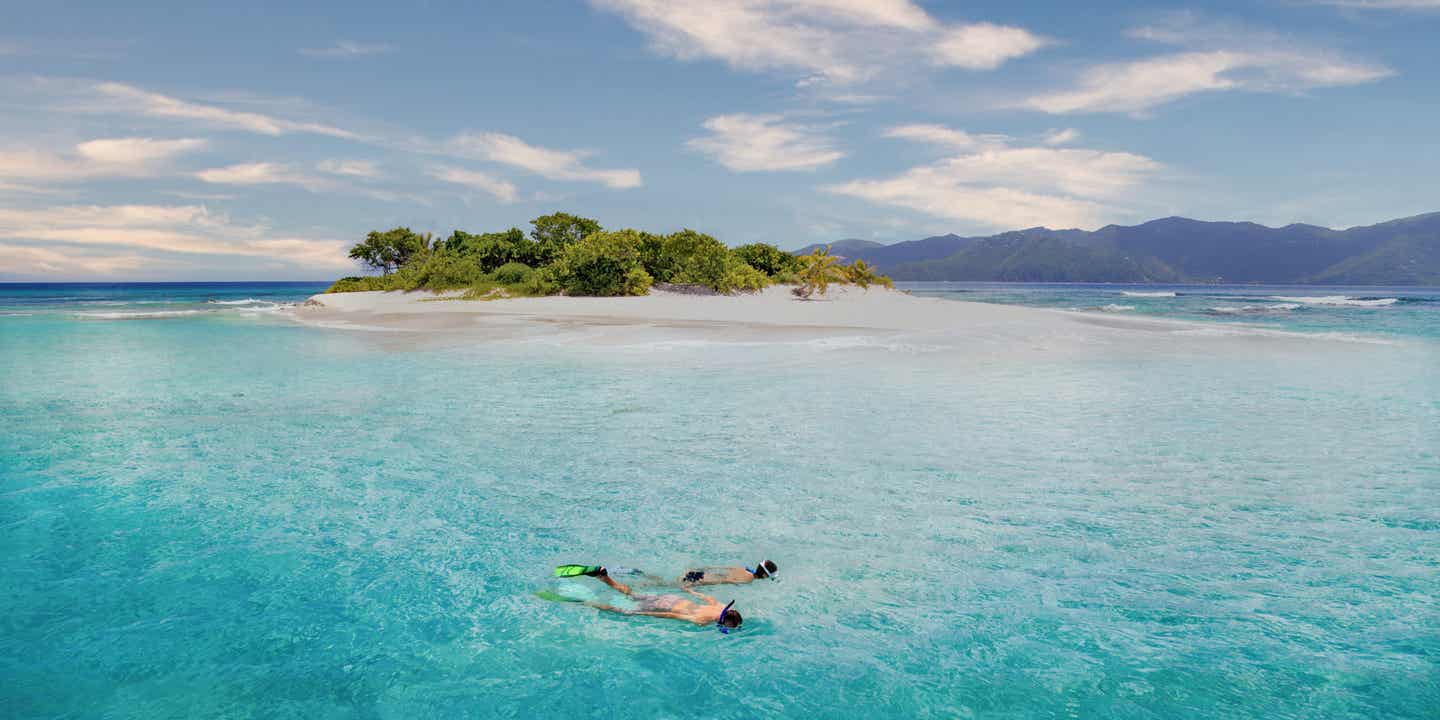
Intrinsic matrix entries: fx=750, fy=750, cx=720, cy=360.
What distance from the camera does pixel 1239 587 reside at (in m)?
5.37

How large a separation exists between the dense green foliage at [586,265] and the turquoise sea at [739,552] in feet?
96.9

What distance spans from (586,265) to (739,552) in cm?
3764

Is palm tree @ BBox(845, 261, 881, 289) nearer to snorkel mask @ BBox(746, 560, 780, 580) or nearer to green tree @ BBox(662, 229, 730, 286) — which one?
green tree @ BBox(662, 229, 730, 286)

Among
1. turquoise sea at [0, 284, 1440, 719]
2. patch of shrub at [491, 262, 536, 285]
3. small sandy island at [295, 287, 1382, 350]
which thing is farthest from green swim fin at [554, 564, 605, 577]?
patch of shrub at [491, 262, 536, 285]

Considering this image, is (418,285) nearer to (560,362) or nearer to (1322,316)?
(560,362)

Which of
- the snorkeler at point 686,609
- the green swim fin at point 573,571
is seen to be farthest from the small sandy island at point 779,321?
the snorkeler at point 686,609

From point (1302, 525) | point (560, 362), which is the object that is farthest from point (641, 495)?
point (560, 362)

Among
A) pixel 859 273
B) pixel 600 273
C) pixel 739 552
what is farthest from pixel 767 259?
pixel 739 552

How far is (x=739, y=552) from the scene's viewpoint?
608 centimetres

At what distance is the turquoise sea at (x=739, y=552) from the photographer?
4.20 meters

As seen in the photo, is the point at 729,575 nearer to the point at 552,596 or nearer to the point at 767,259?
the point at 552,596

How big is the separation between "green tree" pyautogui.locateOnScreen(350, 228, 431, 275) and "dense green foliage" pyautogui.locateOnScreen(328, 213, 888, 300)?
2039 mm

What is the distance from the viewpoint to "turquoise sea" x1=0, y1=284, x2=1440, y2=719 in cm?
420

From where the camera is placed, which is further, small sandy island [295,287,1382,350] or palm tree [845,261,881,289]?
palm tree [845,261,881,289]
